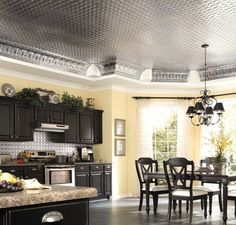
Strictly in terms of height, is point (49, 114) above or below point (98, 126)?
above

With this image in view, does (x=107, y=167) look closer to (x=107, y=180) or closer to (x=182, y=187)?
(x=107, y=180)

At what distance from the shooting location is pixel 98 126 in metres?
8.82

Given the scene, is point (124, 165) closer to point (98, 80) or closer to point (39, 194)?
point (98, 80)

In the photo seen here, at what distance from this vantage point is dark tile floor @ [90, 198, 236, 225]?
5.69m

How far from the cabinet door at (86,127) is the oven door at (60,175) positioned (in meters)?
1.04

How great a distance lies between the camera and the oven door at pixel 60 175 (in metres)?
7.07

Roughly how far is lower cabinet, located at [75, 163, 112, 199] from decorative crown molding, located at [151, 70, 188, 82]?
2.38 meters

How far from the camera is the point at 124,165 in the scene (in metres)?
9.06

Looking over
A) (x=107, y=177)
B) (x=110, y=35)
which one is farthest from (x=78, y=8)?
(x=107, y=177)

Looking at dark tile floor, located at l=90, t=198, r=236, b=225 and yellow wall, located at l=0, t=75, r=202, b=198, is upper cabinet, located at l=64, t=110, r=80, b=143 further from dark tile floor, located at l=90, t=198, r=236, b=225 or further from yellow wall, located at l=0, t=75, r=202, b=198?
dark tile floor, located at l=90, t=198, r=236, b=225

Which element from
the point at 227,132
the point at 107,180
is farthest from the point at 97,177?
the point at 227,132

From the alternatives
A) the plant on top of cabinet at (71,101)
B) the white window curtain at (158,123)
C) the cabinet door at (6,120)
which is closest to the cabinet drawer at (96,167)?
the white window curtain at (158,123)

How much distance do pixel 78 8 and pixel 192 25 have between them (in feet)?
5.93

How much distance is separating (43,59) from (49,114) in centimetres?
119
